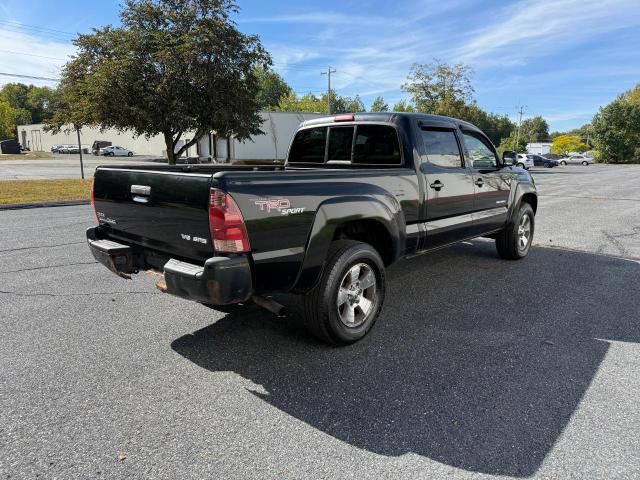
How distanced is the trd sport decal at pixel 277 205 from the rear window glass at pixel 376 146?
175cm

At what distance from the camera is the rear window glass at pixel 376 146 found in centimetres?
457

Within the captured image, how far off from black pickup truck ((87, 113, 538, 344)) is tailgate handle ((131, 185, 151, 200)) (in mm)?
15

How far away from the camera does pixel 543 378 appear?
3221mm

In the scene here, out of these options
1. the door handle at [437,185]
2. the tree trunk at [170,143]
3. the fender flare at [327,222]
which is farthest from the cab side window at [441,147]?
the tree trunk at [170,143]

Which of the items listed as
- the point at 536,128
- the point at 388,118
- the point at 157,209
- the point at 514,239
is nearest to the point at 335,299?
the point at 157,209

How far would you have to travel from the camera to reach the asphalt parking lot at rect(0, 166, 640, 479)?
2377 mm

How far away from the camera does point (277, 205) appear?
3055 mm

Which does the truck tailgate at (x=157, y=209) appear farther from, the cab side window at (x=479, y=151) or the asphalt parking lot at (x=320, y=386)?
the cab side window at (x=479, y=151)

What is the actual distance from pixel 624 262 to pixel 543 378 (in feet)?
14.8

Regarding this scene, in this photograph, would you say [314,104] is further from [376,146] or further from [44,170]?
[376,146]

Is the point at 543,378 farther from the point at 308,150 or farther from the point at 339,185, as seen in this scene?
the point at 308,150

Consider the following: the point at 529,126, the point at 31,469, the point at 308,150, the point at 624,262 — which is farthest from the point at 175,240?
the point at 529,126

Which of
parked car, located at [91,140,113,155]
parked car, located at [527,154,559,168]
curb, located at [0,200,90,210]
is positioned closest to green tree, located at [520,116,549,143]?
parked car, located at [527,154,559,168]

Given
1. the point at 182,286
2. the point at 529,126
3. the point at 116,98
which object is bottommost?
the point at 182,286
